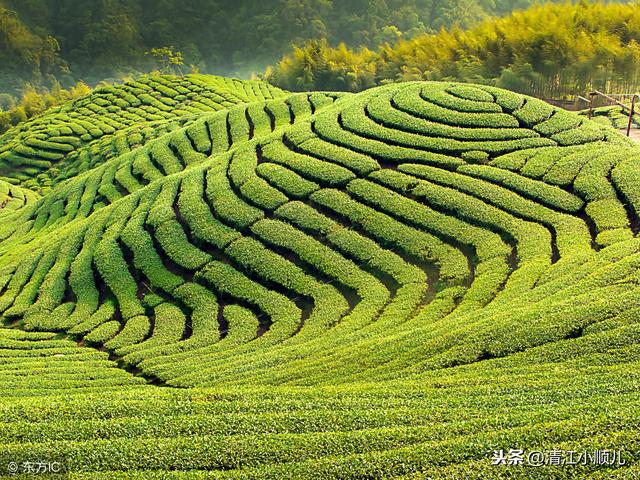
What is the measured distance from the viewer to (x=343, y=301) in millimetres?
21312

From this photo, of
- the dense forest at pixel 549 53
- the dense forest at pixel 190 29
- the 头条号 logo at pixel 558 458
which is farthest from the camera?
the dense forest at pixel 190 29

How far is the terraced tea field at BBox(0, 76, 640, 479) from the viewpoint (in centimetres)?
1114

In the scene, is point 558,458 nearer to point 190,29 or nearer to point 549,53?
point 549,53

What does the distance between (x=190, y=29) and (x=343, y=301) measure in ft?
499

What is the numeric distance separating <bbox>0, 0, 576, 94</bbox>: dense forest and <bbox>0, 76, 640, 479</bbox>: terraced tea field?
352 ft

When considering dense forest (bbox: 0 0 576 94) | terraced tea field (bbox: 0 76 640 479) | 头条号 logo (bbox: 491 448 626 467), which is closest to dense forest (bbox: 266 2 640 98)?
terraced tea field (bbox: 0 76 640 479)

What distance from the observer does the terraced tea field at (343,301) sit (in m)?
→ 11.1

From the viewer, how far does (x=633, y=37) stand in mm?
46094

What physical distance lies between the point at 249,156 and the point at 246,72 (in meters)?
116

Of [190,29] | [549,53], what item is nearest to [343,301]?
[549,53]

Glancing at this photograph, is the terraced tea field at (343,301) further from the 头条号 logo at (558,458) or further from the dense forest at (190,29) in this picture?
the dense forest at (190,29)

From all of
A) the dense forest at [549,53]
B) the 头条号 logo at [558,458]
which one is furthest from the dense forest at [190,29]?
the 头条号 logo at [558,458]

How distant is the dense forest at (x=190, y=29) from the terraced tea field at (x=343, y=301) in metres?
107

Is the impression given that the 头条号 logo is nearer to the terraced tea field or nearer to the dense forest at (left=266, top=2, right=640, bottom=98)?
the terraced tea field
